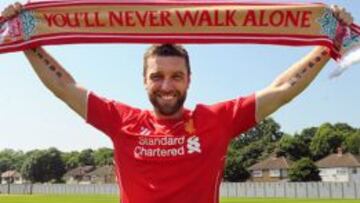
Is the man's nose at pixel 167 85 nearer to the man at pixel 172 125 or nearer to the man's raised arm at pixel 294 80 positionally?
the man at pixel 172 125

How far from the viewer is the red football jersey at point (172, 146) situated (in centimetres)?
461

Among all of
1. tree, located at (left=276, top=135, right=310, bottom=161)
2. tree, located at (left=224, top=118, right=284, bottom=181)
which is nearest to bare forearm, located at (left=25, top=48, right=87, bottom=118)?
tree, located at (left=224, top=118, right=284, bottom=181)

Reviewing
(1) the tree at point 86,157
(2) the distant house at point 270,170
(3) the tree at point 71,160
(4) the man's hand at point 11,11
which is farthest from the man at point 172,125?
(1) the tree at point 86,157

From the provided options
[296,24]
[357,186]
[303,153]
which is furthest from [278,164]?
[296,24]

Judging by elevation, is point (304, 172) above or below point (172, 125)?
below

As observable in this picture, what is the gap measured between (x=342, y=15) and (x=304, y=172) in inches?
3259

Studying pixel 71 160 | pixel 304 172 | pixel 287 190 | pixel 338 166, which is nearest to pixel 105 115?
pixel 287 190

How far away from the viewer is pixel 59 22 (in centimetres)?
558

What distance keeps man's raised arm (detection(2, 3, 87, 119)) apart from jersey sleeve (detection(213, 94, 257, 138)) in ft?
3.31

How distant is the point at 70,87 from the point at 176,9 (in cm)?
101

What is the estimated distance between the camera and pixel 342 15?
17.4ft

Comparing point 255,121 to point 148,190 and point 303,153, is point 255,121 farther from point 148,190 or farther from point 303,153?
point 303,153

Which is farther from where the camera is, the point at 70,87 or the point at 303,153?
the point at 303,153

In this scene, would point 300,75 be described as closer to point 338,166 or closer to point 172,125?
point 172,125
